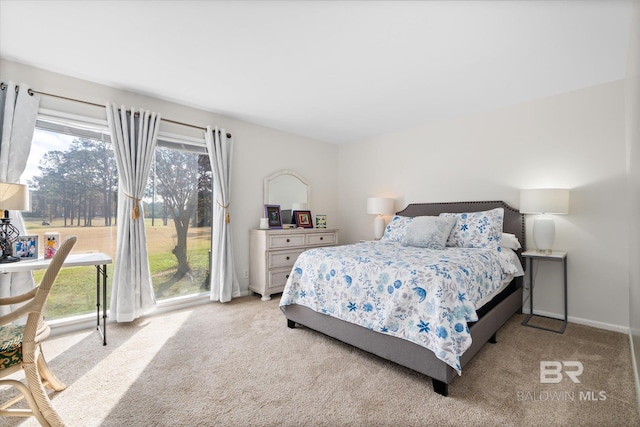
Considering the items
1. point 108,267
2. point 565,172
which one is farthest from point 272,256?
point 565,172

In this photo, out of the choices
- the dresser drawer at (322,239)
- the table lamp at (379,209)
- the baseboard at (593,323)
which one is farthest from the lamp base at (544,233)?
the dresser drawer at (322,239)

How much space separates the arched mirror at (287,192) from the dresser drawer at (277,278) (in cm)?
85

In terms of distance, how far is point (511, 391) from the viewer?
1837mm

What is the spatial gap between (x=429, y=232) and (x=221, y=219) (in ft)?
8.46

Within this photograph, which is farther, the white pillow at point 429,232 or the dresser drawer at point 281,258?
the dresser drawer at point 281,258

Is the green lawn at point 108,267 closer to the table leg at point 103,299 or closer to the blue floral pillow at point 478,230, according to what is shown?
the table leg at point 103,299

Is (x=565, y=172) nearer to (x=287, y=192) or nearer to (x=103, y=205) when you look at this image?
(x=287, y=192)

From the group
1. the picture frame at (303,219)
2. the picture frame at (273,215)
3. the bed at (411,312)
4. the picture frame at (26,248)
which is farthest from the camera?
the picture frame at (303,219)

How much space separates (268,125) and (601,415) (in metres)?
4.34

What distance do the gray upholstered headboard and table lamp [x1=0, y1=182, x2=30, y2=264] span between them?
163 inches

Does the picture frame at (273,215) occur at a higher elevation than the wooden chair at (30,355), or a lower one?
higher

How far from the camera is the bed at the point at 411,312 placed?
180cm

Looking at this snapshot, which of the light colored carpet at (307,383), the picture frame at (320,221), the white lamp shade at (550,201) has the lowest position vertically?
the light colored carpet at (307,383)

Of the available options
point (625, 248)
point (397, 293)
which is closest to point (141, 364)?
point (397, 293)
